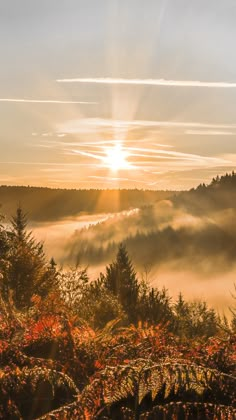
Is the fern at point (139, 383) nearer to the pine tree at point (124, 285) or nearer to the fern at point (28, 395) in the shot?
the fern at point (28, 395)

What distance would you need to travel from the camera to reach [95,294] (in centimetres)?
5591

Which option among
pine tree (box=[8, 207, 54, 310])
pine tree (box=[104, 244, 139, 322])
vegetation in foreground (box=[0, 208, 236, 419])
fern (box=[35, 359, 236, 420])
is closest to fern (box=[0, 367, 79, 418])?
vegetation in foreground (box=[0, 208, 236, 419])

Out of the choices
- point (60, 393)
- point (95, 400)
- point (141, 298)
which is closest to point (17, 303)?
point (141, 298)

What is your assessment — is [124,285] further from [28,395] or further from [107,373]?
[107,373]

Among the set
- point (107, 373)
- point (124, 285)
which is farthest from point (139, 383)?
point (124, 285)

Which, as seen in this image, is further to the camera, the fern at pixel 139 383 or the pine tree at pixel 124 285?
the pine tree at pixel 124 285

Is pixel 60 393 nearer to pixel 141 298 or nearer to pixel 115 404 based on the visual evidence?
pixel 115 404

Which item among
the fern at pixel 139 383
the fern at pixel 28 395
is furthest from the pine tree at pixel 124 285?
the fern at pixel 139 383

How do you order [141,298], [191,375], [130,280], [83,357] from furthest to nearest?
[130,280], [141,298], [83,357], [191,375]

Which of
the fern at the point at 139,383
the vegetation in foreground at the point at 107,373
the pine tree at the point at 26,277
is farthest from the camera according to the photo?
the pine tree at the point at 26,277

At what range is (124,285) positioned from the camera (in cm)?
6581

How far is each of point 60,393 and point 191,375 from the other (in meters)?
4.53

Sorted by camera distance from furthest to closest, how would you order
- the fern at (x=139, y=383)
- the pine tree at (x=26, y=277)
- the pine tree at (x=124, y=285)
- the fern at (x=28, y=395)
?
1. the pine tree at (x=124, y=285)
2. the pine tree at (x=26, y=277)
3. the fern at (x=28, y=395)
4. the fern at (x=139, y=383)

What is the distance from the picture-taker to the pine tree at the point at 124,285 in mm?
62303
